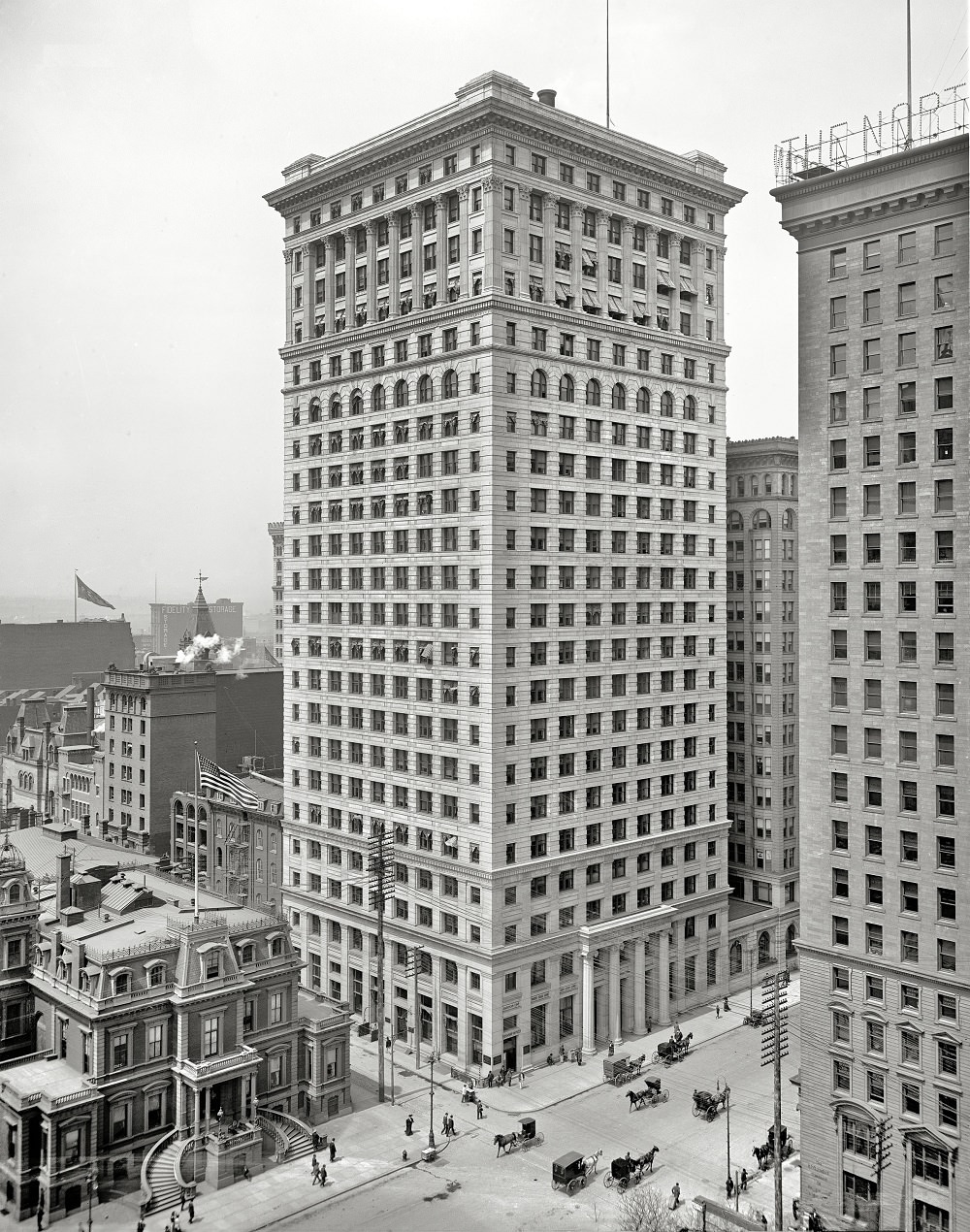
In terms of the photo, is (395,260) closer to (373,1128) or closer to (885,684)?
(885,684)

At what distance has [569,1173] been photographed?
178ft

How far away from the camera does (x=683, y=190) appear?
8069 centimetres

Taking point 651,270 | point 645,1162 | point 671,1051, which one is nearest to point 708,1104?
point 645,1162

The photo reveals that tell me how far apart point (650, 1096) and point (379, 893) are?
2055 cm

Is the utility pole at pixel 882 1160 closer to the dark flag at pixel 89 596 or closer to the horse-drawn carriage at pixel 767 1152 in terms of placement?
the horse-drawn carriage at pixel 767 1152

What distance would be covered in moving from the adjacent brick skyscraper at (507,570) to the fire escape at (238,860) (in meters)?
11.5

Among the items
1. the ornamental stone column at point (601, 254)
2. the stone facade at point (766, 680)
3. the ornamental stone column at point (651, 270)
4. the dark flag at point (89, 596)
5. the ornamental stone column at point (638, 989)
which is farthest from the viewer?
the dark flag at point (89, 596)

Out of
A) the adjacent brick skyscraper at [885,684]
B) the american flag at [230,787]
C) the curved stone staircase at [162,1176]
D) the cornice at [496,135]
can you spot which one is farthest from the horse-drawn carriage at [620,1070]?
the cornice at [496,135]

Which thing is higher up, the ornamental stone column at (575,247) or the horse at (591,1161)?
the ornamental stone column at (575,247)

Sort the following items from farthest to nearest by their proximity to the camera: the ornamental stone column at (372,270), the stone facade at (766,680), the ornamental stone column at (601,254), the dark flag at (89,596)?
the dark flag at (89,596) → the stone facade at (766,680) → the ornamental stone column at (372,270) → the ornamental stone column at (601,254)

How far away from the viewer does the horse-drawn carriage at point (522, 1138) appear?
A: 192ft

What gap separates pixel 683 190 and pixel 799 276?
98.6 feet

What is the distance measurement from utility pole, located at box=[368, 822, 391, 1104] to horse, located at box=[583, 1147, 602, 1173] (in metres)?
13.2

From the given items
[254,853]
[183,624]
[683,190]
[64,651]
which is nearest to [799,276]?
[683,190]
